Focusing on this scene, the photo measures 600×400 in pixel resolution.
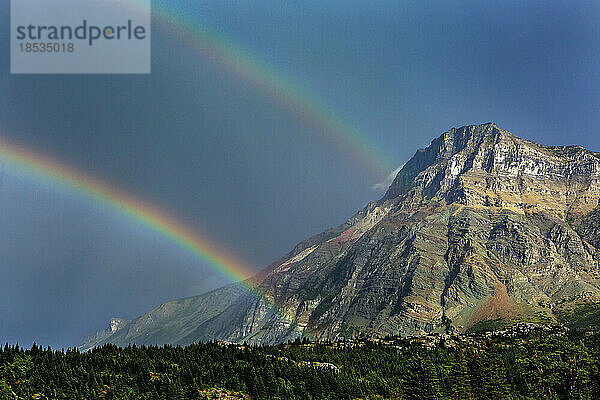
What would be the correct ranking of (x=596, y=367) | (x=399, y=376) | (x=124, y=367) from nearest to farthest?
(x=596, y=367) < (x=124, y=367) < (x=399, y=376)

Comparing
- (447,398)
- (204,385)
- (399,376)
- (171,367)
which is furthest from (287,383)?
(447,398)

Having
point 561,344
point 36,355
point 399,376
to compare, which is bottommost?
point 399,376

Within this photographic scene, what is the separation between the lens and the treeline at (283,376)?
113 m

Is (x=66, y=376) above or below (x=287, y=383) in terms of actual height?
above

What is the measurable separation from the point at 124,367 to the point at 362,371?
103149mm

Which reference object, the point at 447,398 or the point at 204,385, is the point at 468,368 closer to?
the point at 447,398

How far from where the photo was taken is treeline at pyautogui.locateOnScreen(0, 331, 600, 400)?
372 ft

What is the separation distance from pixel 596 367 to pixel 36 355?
192799 mm

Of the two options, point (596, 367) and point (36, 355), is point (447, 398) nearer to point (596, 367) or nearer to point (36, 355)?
point (596, 367)

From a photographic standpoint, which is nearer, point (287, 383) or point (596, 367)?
point (596, 367)

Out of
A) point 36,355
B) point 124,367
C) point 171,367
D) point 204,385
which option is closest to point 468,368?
point 204,385

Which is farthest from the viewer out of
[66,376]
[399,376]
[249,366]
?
[399,376]

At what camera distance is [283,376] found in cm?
17462

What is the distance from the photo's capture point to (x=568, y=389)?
372ft
